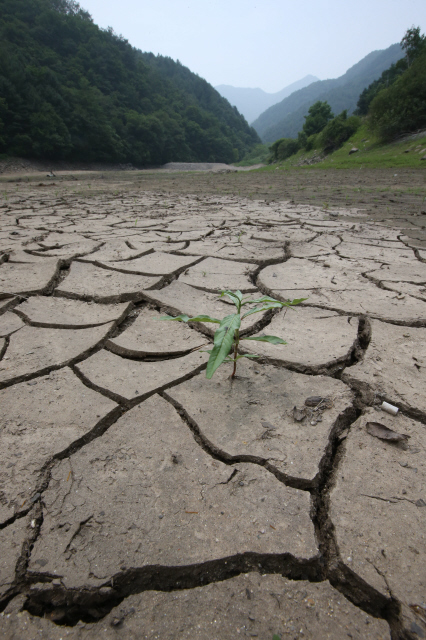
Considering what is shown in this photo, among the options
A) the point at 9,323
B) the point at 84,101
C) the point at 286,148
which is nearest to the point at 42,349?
the point at 9,323

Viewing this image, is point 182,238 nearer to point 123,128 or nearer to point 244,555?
point 244,555

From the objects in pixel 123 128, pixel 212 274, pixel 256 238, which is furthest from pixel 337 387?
pixel 123 128

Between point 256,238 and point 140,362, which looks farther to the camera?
point 256,238

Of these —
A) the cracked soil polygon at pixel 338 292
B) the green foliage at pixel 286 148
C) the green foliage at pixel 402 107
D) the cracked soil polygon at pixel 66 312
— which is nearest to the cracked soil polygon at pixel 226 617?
the cracked soil polygon at pixel 66 312

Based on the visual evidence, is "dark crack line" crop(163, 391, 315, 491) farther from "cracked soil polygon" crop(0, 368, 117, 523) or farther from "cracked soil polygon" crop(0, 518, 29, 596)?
"cracked soil polygon" crop(0, 518, 29, 596)

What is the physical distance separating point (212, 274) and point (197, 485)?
1.40m

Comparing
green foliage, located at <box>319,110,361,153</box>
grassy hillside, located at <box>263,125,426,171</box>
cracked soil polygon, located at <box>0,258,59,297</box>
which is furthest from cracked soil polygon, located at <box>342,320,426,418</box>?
green foliage, located at <box>319,110,361,153</box>

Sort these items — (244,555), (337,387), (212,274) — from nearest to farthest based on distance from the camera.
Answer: (244,555) < (337,387) < (212,274)

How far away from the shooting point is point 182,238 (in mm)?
2799

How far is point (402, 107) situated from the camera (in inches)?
667

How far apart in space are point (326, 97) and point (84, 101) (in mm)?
85690

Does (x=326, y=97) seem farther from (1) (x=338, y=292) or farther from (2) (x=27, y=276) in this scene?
(2) (x=27, y=276)

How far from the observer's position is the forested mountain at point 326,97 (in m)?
82.9

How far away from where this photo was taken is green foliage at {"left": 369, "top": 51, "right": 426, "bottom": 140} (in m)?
16.5
